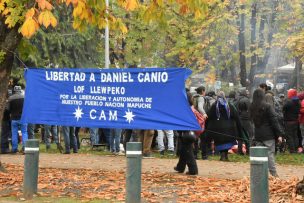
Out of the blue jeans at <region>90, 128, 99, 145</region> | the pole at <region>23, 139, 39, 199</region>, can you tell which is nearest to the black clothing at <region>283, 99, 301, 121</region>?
the blue jeans at <region>90, 128, 99, 145</region>

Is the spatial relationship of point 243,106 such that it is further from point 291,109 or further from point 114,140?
point 114,140

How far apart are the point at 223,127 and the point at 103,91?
3.76m

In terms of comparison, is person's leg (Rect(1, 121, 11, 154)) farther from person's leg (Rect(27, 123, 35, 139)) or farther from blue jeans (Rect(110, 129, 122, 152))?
blue jeans (Rect(110, 129, 122, 152))

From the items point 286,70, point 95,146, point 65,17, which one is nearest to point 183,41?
point 65,17

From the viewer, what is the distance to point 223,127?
51.4 feet

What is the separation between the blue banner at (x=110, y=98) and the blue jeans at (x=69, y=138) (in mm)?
2710

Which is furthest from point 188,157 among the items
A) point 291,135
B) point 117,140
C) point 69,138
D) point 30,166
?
point 291,135

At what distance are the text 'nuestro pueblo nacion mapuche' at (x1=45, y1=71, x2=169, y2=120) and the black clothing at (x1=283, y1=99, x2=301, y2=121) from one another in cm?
684

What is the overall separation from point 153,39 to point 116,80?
18.0m

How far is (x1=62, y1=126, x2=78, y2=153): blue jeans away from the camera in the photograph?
55.7 feet

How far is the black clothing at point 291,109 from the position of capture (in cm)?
1817

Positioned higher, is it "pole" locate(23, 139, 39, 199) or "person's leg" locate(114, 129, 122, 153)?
"person's leg" locate(114, 129, 122, 153)

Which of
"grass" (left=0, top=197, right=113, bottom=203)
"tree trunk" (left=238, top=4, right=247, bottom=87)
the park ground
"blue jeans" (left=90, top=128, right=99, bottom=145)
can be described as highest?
"tree trunk" (left=238, top=4, right=247, bottom=87)

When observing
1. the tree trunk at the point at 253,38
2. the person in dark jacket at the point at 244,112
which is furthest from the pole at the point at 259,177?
the tree trunk at the point at 253,38
